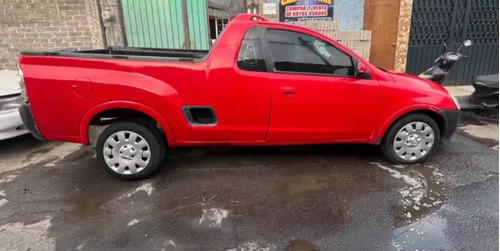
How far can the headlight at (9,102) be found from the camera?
4.03m

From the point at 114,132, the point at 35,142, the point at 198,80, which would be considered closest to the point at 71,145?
the point at 35,142

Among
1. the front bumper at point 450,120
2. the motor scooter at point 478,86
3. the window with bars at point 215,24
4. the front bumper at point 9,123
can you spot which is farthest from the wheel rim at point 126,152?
the motor scooter at point 478,86

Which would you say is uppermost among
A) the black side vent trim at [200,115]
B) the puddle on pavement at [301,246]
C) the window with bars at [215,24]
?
the window with bars at [215,24]

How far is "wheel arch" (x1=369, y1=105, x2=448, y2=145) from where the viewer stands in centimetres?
367

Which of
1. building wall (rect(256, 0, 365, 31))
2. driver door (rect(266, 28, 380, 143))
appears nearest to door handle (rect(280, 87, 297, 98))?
driver door (rect(266, 28, 380, 143))

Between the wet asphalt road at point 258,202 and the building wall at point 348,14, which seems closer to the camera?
the wet asphalt road at point 258,202

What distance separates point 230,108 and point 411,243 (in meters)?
2.04

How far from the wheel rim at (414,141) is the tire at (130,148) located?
2714 millimetres

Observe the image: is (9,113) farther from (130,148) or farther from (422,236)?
(422,236)

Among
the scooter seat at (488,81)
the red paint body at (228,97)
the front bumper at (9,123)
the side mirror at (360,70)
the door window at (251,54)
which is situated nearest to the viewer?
the red paint body at (228,97)

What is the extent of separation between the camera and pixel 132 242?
260cm

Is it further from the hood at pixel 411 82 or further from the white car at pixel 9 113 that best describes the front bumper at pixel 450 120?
the white car at pixel 9 113

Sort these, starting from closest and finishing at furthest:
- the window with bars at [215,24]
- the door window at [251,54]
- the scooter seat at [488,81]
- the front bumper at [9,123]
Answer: the door window at [251,54], the front bumper at [9,123], the scooter seat at [488,81], the window with bars at [215,24]

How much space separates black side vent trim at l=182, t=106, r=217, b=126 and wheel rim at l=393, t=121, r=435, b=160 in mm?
2121
